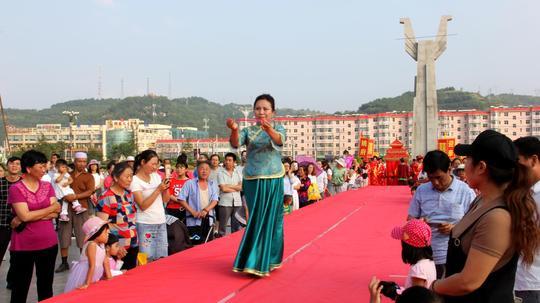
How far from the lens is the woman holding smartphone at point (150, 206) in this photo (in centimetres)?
556

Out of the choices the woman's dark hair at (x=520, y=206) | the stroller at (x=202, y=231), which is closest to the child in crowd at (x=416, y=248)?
the woman's dark hair at (x=520, y=206)

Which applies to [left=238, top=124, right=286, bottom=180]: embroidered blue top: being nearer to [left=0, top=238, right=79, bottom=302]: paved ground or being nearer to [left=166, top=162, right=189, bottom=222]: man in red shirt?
[left=0, top=238, right=79, bottom=302]: paved ground

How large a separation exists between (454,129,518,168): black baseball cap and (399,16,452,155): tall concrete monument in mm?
20512

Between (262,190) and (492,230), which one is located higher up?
(492,230)

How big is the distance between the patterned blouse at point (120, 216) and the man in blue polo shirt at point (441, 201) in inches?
99.5

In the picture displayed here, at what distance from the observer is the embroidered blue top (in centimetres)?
487

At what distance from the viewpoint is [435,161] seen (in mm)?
3873

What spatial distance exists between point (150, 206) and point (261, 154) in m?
1.35

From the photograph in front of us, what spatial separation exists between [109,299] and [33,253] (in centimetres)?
111

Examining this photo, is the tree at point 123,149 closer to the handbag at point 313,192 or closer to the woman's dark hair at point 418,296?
the handbag at point 313,192

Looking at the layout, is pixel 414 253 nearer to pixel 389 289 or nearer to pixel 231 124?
pixel 389 289

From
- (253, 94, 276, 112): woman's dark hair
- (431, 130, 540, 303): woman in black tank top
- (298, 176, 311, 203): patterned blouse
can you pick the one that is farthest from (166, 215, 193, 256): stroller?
(298, 176, 311, 203): patterned blouse

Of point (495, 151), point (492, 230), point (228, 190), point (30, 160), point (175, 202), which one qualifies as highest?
point (495, 151)

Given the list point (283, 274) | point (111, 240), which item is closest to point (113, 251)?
point (111, 240)
